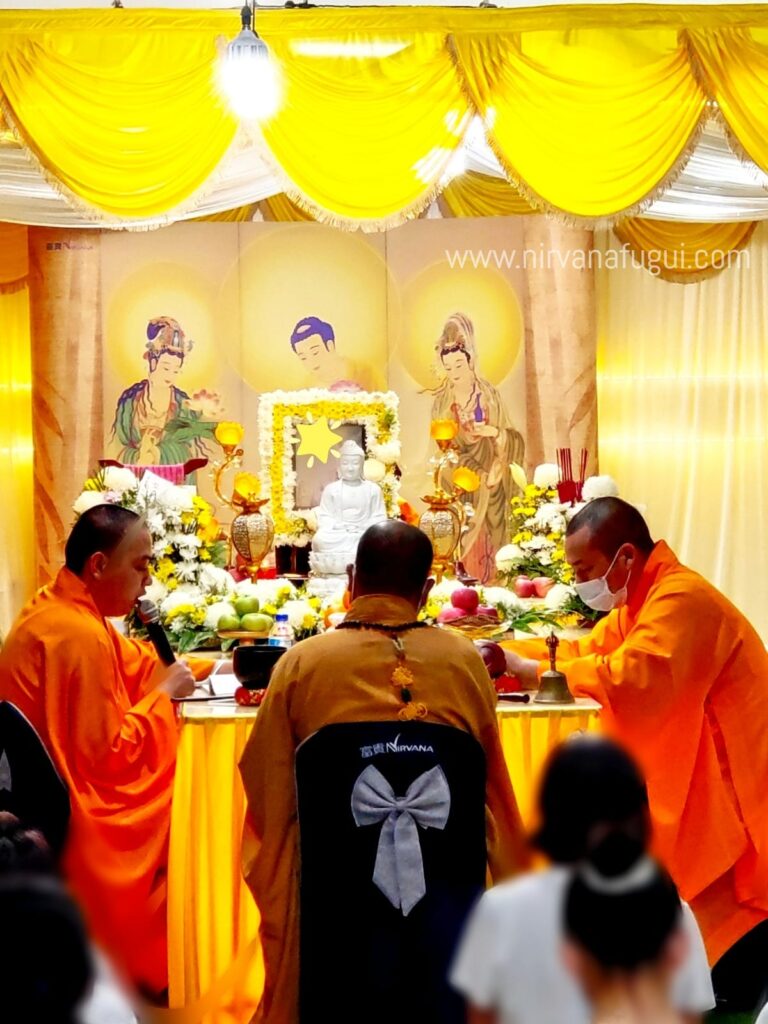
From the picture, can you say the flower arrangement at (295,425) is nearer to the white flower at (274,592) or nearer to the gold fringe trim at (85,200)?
the white flower at (274,592)

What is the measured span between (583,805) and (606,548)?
3.20 m

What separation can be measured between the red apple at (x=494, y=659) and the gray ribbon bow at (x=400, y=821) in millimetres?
1240

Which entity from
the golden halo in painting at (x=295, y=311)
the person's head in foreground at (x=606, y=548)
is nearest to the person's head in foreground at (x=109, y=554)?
the person's head in foreground at (x=606, y=548)

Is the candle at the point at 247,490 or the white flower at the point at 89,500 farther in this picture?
the candle at the point at 247,490

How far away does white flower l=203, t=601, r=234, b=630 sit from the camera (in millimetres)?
5051

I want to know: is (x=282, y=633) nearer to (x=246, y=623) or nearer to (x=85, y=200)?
(x=246, y=623)

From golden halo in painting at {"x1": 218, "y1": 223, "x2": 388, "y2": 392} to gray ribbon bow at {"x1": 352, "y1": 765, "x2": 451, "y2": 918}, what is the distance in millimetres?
7446

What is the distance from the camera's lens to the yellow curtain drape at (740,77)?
16.7 feet

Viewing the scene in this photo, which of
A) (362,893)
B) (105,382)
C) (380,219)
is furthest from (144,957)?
(105,382)

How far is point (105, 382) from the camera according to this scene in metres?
9.90

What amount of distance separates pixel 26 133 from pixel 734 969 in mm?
3708

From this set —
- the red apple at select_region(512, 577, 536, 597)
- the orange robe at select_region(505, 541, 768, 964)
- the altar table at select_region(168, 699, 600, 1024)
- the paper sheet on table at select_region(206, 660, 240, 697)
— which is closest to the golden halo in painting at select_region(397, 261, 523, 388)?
the red apple at select_region(512, 577, 536, 597)

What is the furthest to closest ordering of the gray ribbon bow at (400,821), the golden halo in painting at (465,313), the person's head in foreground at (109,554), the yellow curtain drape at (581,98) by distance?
the golden halo in painting at (465,313) → the yellow curtain drape at (581,98) → the person's head in foreground at (109,554) → the gray ribbon bow at (400,821)

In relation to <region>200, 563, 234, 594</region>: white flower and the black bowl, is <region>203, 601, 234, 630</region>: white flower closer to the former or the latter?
<region>200, 563, 234, 594</region>: white flower
